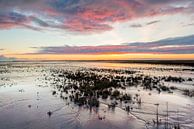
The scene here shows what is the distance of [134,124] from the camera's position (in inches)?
471

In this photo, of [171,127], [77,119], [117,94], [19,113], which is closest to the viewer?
[171,127]

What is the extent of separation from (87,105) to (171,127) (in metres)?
6.58

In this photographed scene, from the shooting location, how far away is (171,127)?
11156mm

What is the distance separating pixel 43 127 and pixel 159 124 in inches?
220

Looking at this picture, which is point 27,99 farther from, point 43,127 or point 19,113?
point 43,127

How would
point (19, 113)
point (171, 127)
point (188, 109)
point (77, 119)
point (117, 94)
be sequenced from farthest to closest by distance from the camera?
point (117, 94), point (188, 109), point (19, 113), point (77, 119), point (171, 127)

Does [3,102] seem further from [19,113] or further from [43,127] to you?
[43,127]

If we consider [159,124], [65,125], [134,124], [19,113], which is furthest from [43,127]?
[159,124]

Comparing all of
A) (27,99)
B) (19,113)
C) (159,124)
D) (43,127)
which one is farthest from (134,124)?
(27,99)

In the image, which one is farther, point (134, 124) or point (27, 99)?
point (27, 99)

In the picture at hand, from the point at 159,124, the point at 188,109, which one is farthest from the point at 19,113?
the point at 188,109

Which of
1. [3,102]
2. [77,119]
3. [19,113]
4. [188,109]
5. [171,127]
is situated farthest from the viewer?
[3,102]

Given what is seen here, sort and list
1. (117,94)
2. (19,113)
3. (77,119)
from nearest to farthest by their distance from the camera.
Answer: (77,119)
(19,113)
(117,94)

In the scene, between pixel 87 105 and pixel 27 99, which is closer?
pixel 87 105
